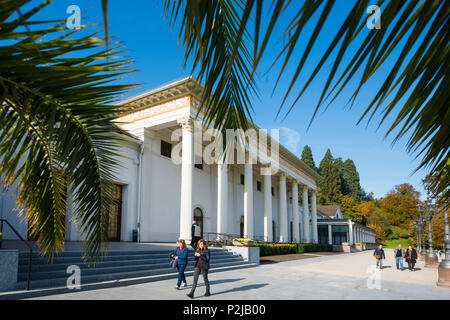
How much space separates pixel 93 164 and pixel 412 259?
64.5 ft

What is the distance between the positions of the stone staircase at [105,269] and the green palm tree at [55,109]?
503 cm

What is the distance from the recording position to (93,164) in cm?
A: 354

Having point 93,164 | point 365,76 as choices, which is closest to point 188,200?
point 93,164

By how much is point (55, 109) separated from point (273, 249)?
956 inches

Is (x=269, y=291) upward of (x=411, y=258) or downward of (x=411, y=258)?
upward

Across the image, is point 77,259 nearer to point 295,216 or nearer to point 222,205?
point 222,205

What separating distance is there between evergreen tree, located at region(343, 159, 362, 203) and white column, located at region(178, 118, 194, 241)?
287 feet

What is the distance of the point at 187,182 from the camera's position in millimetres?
19047

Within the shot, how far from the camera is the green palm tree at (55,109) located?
1.92 metres

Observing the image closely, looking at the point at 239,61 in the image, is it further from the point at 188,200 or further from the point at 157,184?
the point at 157,184

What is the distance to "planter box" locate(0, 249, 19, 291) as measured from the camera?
750cm

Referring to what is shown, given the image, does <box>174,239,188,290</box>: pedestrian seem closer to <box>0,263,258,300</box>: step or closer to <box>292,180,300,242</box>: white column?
<box>0,263,258,300</box>: step

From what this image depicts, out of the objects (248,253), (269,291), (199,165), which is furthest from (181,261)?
(199,165)

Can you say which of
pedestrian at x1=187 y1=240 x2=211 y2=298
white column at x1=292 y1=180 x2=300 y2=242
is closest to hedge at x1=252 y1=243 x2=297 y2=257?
white column at x1=292 y1=180 x2=300 y2=242
